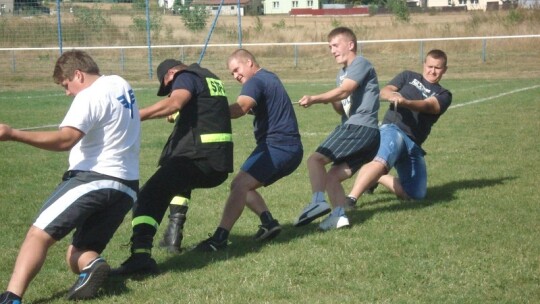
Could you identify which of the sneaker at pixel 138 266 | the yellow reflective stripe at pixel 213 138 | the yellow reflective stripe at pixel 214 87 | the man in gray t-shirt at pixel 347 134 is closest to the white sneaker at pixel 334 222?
the man in gray t-shirt at pixel 347 134

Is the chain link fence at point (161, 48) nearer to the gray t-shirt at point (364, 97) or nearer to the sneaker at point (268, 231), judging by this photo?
the gray t-shirt at point (364, 97)

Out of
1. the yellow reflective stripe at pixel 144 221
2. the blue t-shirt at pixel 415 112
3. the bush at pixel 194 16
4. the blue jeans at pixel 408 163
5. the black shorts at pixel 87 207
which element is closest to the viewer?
the black shorts at pixel 87 207

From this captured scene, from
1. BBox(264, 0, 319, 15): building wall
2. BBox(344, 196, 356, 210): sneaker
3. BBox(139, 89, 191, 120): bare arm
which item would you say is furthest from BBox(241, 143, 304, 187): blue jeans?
BBox(264, 0, 319, 15): building wall

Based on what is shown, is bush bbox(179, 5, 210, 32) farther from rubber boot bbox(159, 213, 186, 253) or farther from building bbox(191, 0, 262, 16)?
rubber boot bbox(159, 213, 186, 253)

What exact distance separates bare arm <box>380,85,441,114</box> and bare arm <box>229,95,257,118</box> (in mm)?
1844

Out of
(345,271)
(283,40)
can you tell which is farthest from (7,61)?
(345,271)

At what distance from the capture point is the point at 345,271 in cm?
635

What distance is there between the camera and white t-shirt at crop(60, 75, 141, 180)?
18.9 feet

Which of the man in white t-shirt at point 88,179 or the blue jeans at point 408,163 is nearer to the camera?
the man in white t-shirt at point 88,179

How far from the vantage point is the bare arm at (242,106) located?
721cm

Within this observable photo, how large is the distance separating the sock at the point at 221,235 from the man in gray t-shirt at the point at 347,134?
2.80ft

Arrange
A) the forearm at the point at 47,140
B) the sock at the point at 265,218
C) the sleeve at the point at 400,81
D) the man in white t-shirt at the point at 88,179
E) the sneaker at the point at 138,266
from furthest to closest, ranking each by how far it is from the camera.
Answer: the sleeve at the point at 400,81, the sock at the point at 265,218, the sneaker at the point at 138,266, the man in white t-shirt at the point at 88,179, the forearm at the point at 47,140

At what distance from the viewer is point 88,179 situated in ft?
19.2

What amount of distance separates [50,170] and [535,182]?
6067 millimetres
